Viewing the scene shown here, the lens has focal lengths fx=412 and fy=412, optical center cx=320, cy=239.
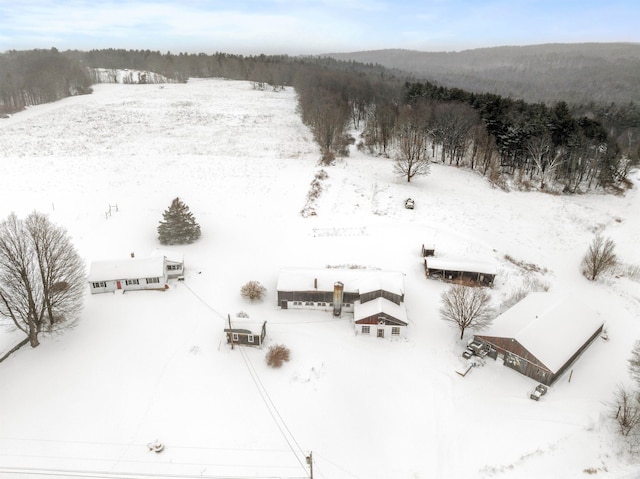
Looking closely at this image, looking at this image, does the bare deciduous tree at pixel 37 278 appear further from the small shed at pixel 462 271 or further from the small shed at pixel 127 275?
the small shed at pixel 462 271

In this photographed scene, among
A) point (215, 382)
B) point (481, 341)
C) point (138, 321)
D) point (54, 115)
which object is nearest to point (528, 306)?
point (481, 341)

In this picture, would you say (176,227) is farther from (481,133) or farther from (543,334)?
(481,133)

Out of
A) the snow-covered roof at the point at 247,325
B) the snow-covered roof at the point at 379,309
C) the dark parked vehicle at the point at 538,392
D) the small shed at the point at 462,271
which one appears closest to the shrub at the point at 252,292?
the snow-covered roof at the point at 247,325

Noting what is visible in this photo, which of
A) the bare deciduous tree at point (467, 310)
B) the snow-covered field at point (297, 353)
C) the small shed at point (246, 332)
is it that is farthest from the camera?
the bare deciduous tree at point (467, 310)

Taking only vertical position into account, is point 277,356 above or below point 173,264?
below

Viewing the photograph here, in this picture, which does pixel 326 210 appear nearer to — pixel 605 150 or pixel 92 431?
pixel 92 431

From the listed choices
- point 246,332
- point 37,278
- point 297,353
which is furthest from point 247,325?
point 37,278
